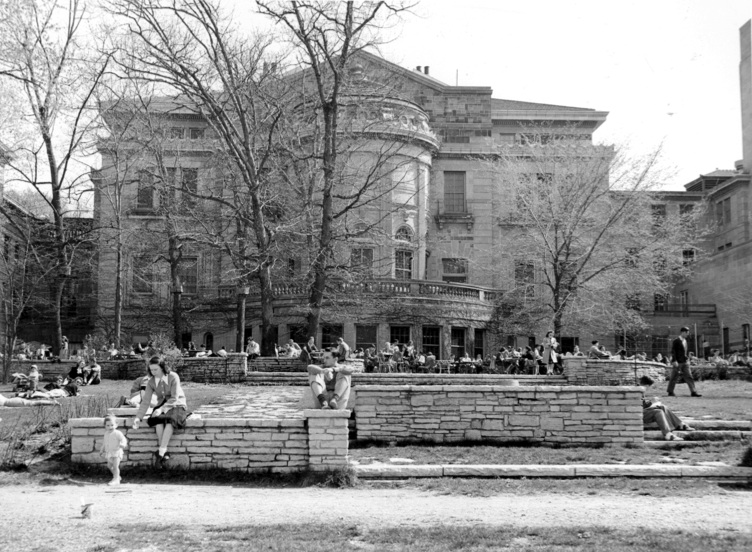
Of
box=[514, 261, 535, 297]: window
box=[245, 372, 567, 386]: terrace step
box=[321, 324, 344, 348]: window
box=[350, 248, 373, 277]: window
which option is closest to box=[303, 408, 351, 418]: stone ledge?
box=[245, 372, 567, 386]: terrace step

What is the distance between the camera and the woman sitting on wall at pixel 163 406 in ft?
36.6

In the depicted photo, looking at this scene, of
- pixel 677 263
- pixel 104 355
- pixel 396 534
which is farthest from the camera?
pixel 677 263

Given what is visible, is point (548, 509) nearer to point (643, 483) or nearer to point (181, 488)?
point (643, 483)

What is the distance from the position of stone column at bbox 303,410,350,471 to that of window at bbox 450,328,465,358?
1086 inches

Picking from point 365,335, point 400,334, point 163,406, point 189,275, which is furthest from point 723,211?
point 163,406

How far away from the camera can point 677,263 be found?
4097cm

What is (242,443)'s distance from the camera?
11.2 m

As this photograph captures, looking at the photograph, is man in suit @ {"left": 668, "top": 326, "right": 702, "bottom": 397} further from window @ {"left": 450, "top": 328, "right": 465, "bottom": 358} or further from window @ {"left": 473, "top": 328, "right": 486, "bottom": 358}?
window @ {"left": 473, "top": 328, "right": 486, "bottom": 358}

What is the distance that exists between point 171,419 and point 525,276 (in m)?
34.1

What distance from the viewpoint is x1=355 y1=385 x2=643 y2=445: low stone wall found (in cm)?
1323

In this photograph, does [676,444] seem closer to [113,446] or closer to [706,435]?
[706,435]

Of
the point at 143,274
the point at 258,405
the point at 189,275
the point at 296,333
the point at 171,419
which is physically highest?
the point at 189,275

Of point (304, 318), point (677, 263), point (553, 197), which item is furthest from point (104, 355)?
point (677, 263)

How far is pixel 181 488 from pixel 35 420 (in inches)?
205
